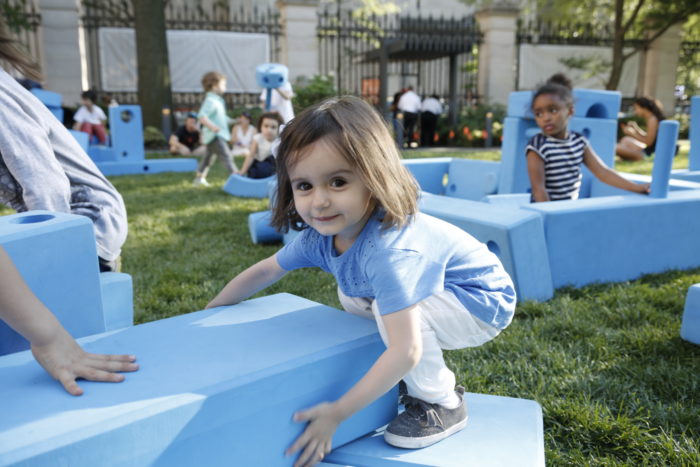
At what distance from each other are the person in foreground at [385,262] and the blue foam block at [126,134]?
8.25 meters

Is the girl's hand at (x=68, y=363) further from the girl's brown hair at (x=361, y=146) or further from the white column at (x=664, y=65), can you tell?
the white column at (x=664, y=65)

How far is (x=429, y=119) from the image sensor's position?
1470 cm

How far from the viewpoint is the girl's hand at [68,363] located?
137cm

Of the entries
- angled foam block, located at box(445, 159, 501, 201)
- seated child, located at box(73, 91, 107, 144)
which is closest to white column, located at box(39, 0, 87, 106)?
seated child, located at box(73, 91, 107, 144)

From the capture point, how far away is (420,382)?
5.58 feet

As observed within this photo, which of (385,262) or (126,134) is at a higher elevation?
(385,262)

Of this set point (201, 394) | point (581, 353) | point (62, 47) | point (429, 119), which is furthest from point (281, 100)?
point (62, 47)

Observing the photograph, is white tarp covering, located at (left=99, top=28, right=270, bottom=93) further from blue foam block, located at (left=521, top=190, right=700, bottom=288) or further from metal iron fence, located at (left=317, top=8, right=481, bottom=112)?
blue foam block, located at (left=521, top=190, right=700, bottom=288)

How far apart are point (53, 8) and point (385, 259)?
1681 centimetres

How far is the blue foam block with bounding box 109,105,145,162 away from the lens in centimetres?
934

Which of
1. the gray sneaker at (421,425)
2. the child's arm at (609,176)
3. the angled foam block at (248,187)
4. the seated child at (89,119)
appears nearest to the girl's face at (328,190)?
the gray sneaker at (421,425)

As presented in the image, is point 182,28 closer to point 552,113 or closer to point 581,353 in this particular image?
point 552,113

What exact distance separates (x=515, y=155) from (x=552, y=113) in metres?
1.09

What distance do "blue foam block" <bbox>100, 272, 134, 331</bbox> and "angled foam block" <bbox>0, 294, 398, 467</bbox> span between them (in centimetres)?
55
